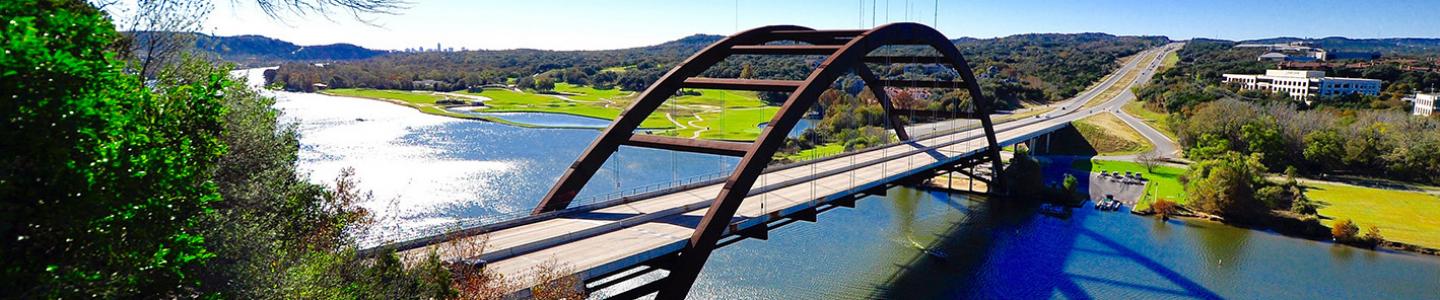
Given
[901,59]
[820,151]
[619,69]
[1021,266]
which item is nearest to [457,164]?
[820,151]

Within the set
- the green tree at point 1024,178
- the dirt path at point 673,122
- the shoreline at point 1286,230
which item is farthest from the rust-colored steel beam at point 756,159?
the dirt path at point 673,122

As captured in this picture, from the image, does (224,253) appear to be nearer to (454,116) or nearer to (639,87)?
(454,116)

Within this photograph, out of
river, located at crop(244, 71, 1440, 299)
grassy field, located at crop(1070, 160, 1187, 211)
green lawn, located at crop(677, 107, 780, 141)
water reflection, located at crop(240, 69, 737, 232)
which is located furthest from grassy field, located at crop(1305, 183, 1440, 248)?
green lawn, located at crop(677, 107, 780, 141)

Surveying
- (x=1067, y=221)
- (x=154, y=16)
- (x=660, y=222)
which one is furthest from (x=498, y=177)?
(x=154, y=16)

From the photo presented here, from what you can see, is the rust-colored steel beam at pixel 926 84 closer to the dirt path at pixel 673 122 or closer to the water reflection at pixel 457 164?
the water reflection at pixel 457 164

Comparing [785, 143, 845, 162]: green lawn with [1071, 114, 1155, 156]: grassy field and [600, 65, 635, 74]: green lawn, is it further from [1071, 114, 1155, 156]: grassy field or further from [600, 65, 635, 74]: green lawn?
[600, 65, 635, 74]: green lawn

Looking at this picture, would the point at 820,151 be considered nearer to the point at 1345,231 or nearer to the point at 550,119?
the point at 1345,231
